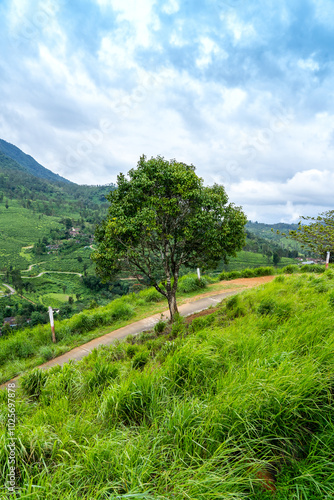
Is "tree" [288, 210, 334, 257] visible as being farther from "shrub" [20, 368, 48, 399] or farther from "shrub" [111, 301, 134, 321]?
"shrub" [20, 368, 48, 399]

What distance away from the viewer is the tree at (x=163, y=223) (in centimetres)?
788

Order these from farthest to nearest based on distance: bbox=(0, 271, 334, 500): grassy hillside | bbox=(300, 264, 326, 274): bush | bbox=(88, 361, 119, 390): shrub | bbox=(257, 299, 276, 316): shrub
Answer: bbox=(300, 264, 326, 274): bush → bbox=(257, 299, 276, 316): shrub → bbox=(88, 361, 119, 390): shrub → bbox=(0, 271, 334, 500): grassy hillside

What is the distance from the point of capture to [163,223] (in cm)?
862

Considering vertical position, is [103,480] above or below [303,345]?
below

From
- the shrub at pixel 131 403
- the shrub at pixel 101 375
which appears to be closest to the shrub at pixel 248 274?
the shrub at pixel 101 375

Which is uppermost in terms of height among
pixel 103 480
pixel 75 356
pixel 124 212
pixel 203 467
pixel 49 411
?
pixel 124 212

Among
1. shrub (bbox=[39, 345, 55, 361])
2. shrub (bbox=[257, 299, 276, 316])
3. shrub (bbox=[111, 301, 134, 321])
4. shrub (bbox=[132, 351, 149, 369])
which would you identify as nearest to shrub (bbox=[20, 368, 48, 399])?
shrub (bbox=[132, 351, 149, 369])

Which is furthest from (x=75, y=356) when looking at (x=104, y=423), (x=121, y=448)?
(x=121, y=448)

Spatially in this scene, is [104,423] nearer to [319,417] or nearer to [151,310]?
[319,417]

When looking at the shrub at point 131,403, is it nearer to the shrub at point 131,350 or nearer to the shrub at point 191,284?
the shrub at point 131,350

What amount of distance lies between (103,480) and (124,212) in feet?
22.5

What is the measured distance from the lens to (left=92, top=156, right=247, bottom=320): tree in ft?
25.8

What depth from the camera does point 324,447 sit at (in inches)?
81.7

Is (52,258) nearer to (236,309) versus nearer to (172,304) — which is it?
(172,304)
